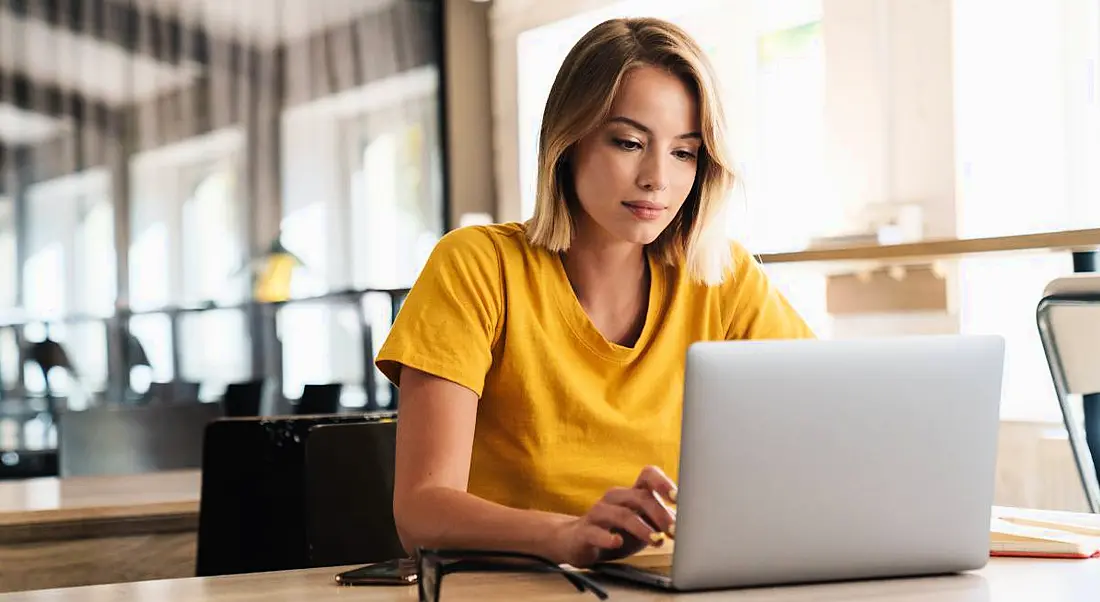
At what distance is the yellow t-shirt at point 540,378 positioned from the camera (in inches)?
57.9

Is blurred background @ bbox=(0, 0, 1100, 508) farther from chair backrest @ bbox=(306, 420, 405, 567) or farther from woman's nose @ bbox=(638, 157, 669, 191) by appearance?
woman's nose @ bbox=(638, 157, 669, 191)

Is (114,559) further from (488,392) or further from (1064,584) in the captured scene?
(1064,584)

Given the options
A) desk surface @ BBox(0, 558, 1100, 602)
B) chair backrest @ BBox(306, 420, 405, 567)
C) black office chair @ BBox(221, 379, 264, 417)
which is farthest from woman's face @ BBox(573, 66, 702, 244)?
black office chair @ BBox(221, 379, 264, 417)

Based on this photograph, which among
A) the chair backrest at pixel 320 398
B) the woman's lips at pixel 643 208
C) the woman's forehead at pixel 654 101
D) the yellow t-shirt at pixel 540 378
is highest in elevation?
the woman's forehead at pixel 654 101

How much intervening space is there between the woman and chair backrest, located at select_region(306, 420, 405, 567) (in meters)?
Answer: 0.15

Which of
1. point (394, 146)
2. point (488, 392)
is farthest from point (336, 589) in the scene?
point (394, 146)

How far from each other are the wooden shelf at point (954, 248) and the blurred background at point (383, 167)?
1734 millimetres

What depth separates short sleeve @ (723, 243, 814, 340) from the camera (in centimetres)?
165

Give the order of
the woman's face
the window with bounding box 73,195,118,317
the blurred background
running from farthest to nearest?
the window with bounding box 73,195,118,317
the blurred background
the woman's face

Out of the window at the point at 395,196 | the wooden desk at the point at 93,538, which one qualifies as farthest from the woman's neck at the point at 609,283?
the window at the point at 395,196

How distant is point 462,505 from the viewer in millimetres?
1258

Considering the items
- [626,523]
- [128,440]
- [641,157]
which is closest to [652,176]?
[641,157]

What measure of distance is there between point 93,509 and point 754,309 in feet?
3.53

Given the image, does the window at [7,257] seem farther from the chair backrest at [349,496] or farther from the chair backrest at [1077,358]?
the chair backrest at [1077,358]
